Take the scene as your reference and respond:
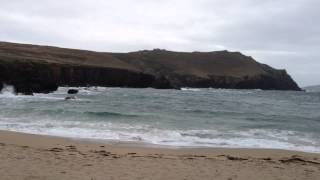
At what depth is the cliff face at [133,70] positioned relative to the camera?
70.5 meters

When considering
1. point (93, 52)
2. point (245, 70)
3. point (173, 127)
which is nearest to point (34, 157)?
point (173, 127)

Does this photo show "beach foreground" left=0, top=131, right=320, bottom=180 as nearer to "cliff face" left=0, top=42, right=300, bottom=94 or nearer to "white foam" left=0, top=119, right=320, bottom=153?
"white foam" left=0, top=119, right=320, bottom=153

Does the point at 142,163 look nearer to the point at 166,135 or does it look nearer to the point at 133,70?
the point at 166,135

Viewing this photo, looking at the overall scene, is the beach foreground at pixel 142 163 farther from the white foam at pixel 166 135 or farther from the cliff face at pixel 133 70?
the cliff face at pixel 133 70

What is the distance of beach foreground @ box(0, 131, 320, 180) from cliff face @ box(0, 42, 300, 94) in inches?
1497

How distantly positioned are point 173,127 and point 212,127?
189cm

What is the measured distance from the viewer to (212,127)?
24078 mm

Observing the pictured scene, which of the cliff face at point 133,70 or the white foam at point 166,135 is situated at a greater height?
the cliff face at point 133,70

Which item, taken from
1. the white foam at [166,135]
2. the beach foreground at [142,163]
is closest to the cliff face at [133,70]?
the white foam at [166,135]

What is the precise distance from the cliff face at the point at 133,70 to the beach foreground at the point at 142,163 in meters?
38.0

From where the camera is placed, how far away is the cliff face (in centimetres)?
7053

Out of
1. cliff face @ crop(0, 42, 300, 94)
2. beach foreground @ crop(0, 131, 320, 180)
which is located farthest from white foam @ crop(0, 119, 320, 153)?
cliff face @ crop(0, 42, 300, 94)

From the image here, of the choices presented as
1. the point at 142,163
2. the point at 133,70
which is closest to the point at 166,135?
the point at 142,163

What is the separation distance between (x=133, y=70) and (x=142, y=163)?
97546 mm
